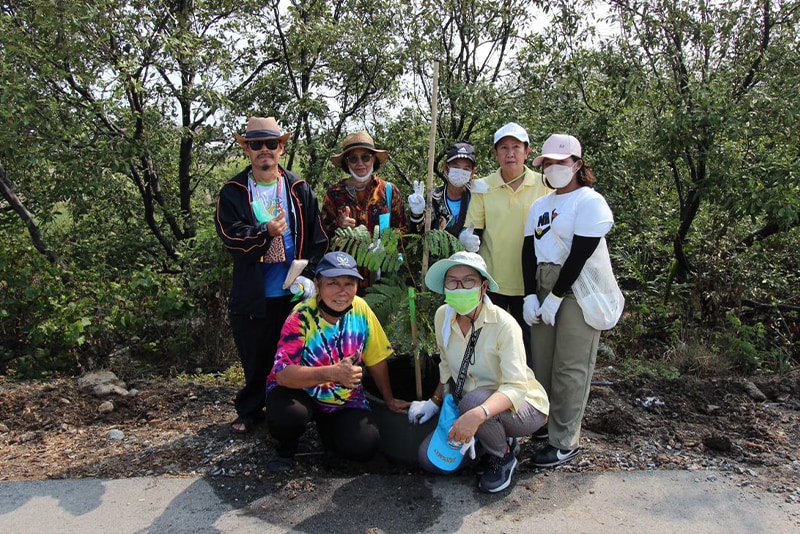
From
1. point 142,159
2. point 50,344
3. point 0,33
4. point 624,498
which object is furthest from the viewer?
point 142,159

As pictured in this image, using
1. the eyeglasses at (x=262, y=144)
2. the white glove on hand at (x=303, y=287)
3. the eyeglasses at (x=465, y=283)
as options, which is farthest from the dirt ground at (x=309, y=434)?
the eyeglasses at (x=262, y=144)

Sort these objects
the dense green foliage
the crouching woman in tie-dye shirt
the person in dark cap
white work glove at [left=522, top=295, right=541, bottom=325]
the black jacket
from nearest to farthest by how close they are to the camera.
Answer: the crouching woman in tie-dye shirt < white work glove at [left=522, top=295, right=541, bottom=325] < the black jacket < the person in dark cap < the dense green foliage

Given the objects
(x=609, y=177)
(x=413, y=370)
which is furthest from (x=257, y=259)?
(x=609, y=177)

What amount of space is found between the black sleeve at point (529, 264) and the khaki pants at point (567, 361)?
3 centimetres

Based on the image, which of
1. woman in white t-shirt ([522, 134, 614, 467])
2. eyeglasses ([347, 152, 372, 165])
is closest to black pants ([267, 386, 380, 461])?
woman in white t-shirt ([522, 134, 614, 467])

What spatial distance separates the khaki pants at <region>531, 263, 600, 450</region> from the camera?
3.53m

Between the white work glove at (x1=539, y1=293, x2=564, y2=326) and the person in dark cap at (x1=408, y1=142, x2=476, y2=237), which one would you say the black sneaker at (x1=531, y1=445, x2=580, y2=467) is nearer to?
the white work glove at (x1=539, y1=293, x2=564, y2=326)

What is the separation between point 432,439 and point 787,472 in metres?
2.04

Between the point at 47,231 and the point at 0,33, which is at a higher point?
the point at 0,33

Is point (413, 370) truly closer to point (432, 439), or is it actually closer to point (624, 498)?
point (432, 439)

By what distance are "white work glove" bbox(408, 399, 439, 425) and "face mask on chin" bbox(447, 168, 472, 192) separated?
1.38m

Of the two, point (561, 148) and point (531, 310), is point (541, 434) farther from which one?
point (561, 148)

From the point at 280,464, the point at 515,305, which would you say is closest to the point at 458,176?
the point at 515,305

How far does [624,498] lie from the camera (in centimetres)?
329
